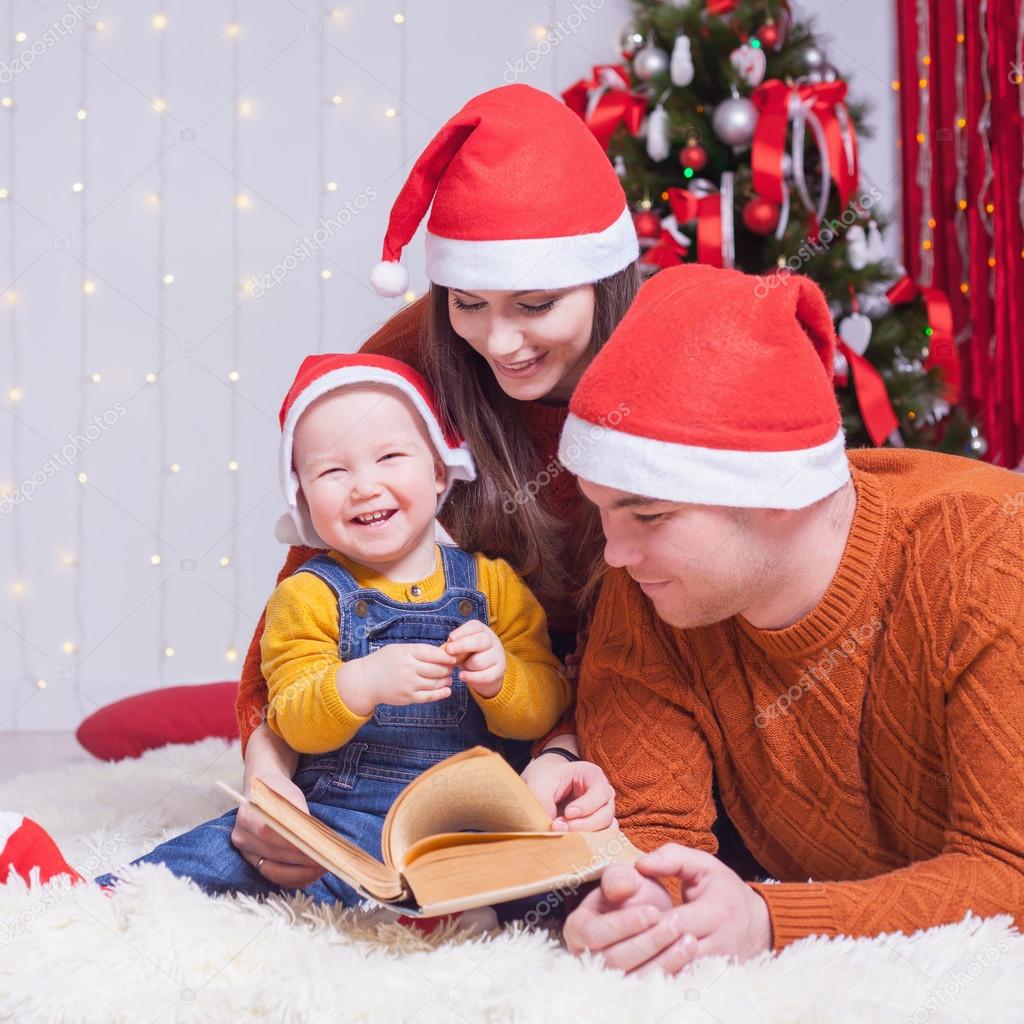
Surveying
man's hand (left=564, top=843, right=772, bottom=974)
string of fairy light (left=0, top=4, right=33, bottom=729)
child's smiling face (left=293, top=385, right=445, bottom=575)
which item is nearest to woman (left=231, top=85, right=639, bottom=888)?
child's smiling face (left=293, top=385, right=445, bottom=575)

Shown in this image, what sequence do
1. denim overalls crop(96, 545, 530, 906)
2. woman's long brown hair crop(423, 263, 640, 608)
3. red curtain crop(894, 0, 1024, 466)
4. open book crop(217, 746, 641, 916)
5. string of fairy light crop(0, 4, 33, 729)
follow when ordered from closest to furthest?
open book crop(217, 746, 641, 916) → denim overalls crop(96, 545, 530, 906) → woman's long brown hair crop(423, 263, 640, 608) → red curtain crop(894, 0, 1024, 466) → string of fairy light crop(0, 4, 33, 729)

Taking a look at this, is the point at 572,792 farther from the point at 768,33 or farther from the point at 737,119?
the point at 768,33

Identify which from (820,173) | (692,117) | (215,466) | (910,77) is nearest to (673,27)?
(692,117)

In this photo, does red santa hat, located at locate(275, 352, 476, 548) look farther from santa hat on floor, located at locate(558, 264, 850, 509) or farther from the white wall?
the white wall

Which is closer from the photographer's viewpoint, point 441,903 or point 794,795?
point 441,903

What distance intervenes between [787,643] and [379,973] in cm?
50

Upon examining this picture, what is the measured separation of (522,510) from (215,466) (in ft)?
6.44

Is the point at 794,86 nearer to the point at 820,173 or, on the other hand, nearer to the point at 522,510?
the point at 820,173

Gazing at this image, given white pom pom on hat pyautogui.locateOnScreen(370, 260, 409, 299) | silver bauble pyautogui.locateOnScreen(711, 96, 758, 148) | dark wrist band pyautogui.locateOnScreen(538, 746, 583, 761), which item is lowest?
dark wrist band pyautogui.locateOnScreen(538, 746, 583, 761)

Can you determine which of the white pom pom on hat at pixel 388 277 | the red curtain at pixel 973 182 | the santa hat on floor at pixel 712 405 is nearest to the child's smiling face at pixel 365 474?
the white pom pom on hat at pixel 388 277

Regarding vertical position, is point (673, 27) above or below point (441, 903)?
above

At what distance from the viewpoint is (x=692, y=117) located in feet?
9.08

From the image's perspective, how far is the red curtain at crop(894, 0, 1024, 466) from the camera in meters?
2.95

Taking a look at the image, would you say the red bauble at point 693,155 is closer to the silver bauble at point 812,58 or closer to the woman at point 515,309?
the silver bauble at point 812,58
